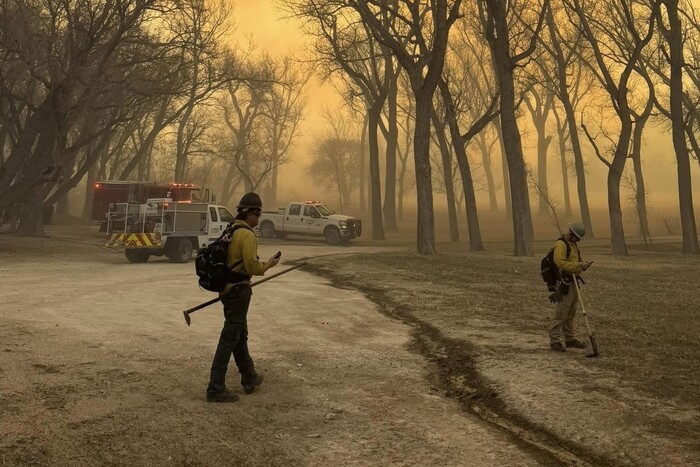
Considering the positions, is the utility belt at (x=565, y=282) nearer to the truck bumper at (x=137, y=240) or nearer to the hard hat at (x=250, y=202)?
the hard hat at (x=250, y=202)

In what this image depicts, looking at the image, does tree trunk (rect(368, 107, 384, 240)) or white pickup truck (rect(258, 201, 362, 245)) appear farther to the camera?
tree trunk (rect(368, 107, 384, 240))

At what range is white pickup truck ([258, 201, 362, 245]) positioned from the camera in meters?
Answer: 35.6

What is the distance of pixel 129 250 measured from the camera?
74.8 ft

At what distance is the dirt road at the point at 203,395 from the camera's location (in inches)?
220

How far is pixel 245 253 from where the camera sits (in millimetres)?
6879

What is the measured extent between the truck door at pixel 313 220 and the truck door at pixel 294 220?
0.25 metres

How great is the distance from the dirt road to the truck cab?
358 inches

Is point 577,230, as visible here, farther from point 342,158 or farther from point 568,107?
point 342,158

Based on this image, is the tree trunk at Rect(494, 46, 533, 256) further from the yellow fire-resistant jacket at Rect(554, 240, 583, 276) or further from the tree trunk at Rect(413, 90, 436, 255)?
the yellow fire-resistant jacket at Rect(554, 240, 583, 276)

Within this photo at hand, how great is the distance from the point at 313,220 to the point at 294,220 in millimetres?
1226

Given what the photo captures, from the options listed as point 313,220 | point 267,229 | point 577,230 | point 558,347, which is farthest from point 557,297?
point 267,229

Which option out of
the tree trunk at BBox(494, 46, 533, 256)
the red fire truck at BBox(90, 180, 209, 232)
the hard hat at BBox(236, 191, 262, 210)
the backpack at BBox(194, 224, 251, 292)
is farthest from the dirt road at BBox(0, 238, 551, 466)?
the red fire truck at BBox(90, 180, 209, 232)

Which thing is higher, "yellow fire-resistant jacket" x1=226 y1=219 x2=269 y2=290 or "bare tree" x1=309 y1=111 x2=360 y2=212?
"bare tree" x1=309 y1=111 x2=360 y2=212

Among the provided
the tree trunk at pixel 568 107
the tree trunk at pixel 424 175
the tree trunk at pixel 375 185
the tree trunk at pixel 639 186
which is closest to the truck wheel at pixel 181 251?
the tree trunk at pixel 424 175
